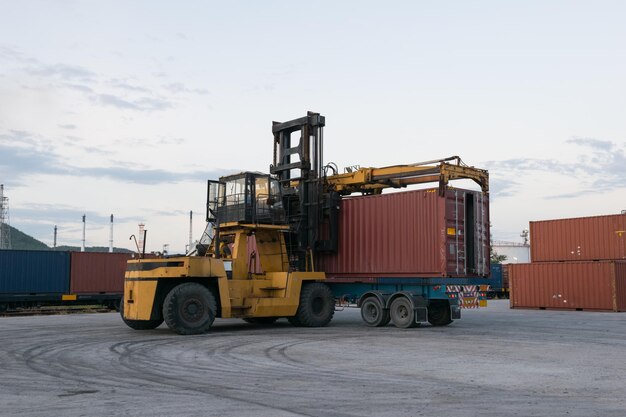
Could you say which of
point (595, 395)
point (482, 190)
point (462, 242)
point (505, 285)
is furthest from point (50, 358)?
point (505, 285)

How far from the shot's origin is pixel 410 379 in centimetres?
966

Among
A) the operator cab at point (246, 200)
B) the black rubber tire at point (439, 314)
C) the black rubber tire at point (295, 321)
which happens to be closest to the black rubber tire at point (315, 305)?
the black rubber tire at point (295, 321)

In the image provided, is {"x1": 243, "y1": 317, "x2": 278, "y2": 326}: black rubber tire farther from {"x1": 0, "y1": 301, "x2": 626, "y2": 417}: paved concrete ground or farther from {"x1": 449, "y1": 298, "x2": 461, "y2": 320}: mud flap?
{"x1": 449, "y1": 298, "x2": 461, "y2": 320}: mud flap

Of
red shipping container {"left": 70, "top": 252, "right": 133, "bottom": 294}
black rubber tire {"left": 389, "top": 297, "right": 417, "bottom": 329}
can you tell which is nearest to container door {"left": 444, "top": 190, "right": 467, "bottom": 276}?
black rubber tire {"left": 389, "top": 297, "right": 417, "bottom": 329}

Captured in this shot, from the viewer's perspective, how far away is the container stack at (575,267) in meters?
29.6

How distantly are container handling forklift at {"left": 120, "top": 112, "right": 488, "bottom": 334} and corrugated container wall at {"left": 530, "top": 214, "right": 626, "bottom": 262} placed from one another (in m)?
13.1

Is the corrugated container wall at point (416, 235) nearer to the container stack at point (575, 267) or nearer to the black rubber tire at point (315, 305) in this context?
the black rubber tire at point (315, 305)

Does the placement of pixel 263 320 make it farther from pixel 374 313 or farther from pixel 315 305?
pixel 374 313

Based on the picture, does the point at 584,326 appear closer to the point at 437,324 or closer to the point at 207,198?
the point at 437,324

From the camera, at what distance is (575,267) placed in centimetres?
3072

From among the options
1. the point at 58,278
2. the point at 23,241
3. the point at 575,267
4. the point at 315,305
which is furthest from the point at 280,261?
the point at 23,241

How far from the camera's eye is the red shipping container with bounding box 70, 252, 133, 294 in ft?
99.1

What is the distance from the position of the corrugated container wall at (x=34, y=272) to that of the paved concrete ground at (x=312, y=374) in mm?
12103

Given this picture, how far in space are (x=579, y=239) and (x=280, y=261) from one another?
17796 millimetres
